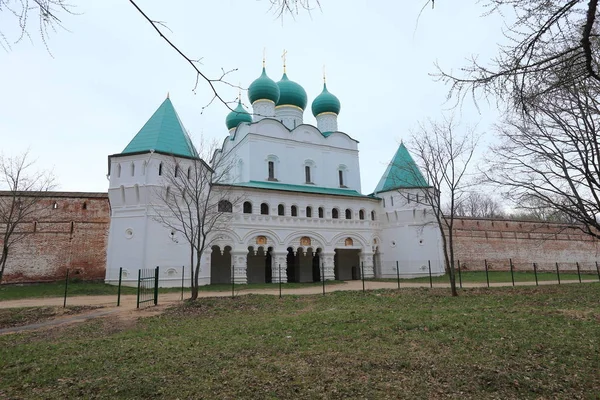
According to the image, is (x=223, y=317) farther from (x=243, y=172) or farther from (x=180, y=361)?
(x=243, y=172)

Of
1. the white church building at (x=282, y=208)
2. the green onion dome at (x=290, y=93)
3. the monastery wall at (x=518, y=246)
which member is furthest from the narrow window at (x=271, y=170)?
the monastery wall at (x=518, y=246)

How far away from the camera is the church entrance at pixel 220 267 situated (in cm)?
2455

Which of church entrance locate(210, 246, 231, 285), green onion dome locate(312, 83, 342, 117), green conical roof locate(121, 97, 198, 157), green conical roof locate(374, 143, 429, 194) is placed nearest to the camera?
green conical roof locate(121, 97, 198, 157)

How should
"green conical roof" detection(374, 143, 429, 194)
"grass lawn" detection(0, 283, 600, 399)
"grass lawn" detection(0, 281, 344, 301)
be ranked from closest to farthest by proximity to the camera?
"grass lawn" detection(0, 283, 600, 399) → "grass lawn" detection(0, 281, 344, 301) → "green conical roof" detection(374, 143, 429, 194)

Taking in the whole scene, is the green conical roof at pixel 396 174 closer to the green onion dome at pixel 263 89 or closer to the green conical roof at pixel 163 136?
the green onion dome at pixel 263 89

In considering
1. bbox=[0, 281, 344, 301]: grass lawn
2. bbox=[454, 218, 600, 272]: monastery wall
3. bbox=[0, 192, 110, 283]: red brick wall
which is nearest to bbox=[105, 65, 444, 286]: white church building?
bbox=[0, 281, 344, 301]: grass lawn

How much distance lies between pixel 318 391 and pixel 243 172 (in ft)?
79.2

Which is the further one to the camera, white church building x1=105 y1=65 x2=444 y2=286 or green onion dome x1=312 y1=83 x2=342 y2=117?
green onion dome x1=312 y1=83 x2=342 y2=117

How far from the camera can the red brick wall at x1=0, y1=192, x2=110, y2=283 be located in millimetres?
20578

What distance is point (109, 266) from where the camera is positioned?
801 inches

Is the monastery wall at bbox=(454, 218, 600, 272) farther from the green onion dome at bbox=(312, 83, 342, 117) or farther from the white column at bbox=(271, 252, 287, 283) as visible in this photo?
the white column at bbox=(271, 252, 287, 283)

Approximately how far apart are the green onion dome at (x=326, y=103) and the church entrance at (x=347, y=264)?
12.2m

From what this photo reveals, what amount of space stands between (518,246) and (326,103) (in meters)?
21.0

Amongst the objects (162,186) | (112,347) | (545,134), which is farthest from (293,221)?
(112,347)
